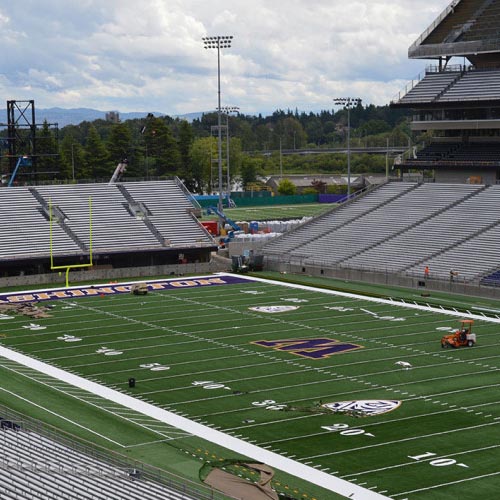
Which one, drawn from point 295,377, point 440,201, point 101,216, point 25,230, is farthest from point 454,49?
point 295,377

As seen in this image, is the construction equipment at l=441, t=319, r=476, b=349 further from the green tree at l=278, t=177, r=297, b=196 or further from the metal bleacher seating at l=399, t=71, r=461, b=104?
the green tree at l=278, t=177, r=297, b=196

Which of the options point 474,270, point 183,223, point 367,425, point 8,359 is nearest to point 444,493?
point 367,425

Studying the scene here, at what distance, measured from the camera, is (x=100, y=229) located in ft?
178

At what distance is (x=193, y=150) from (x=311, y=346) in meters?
73.0

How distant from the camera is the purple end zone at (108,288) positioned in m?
44.2

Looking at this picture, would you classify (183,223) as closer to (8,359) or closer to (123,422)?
(8,359)

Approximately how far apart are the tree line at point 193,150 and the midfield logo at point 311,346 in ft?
91.2

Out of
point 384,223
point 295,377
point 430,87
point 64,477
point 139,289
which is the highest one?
point 430,87

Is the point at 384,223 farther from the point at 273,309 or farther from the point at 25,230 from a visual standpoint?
the point at 25,230

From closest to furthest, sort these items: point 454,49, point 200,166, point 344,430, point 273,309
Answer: point 344,430
point 273,309
point 454,49
point 200,166

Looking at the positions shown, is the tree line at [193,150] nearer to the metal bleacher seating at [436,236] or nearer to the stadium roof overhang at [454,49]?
the stadium roof overhang at [454,49]

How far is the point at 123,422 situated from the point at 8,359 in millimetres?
8493

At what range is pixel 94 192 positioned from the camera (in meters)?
57.8

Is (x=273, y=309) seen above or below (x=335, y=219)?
below
